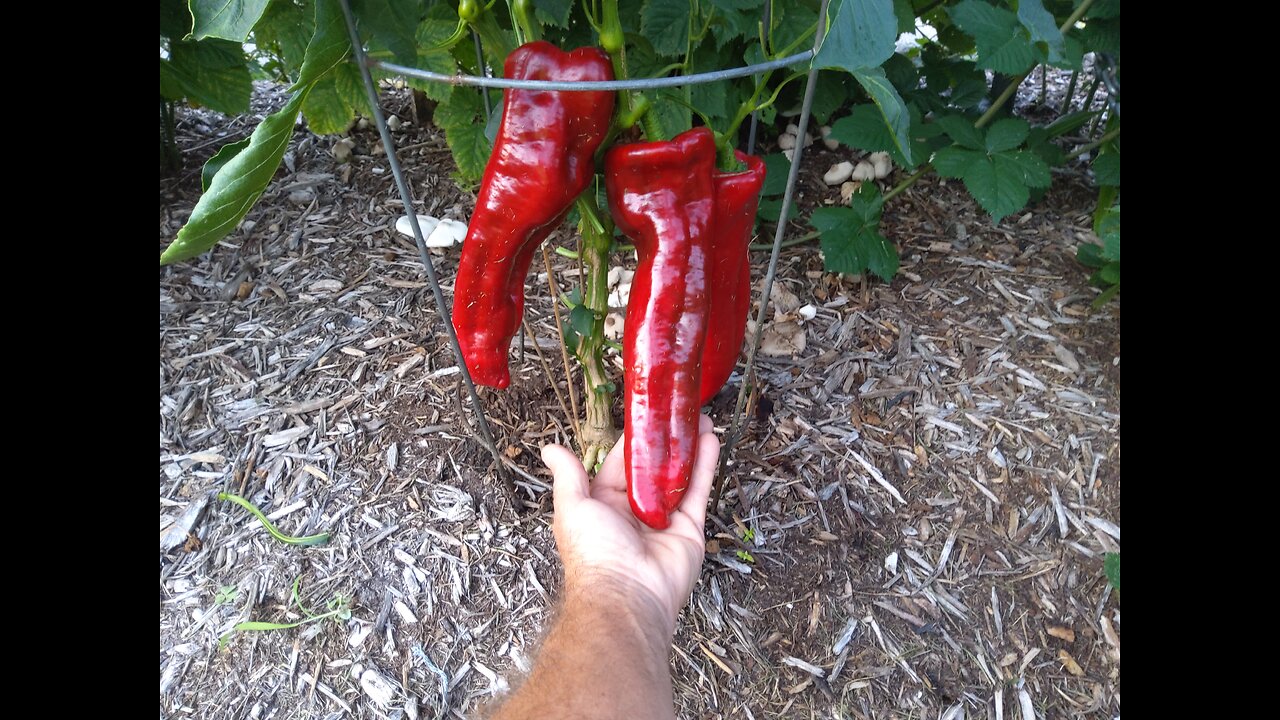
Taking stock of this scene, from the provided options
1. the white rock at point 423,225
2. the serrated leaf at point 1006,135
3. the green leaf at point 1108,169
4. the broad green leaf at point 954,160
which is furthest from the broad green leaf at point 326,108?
the green leaf at point 1108,169

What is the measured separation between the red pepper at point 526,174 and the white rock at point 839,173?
46.8 inches

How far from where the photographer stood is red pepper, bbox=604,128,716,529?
3.26 feet

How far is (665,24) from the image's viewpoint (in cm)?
150

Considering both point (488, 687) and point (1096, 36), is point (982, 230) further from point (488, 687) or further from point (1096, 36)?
point (488, 687)

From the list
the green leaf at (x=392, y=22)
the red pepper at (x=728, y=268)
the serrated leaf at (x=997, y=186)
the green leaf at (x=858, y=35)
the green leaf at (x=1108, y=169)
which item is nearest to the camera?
the green leaf at (x=858, y=35)

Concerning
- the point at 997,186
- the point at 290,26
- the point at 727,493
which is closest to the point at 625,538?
the point at 727,493

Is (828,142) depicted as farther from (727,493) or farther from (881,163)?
(727,493)

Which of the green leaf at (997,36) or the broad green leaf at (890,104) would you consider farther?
the green leaf at (997,36)

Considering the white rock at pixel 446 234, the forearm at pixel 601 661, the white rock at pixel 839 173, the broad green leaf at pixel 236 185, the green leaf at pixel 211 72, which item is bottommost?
the forearm at pixel 601 661

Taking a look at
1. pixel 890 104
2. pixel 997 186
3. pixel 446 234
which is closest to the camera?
pixel 890 104

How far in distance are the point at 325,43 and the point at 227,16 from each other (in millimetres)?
97

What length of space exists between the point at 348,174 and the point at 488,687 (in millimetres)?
1358

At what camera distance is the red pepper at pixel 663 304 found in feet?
3.26

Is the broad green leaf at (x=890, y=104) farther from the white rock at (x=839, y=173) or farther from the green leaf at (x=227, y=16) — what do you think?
the white rock at (x=839, y=173)
